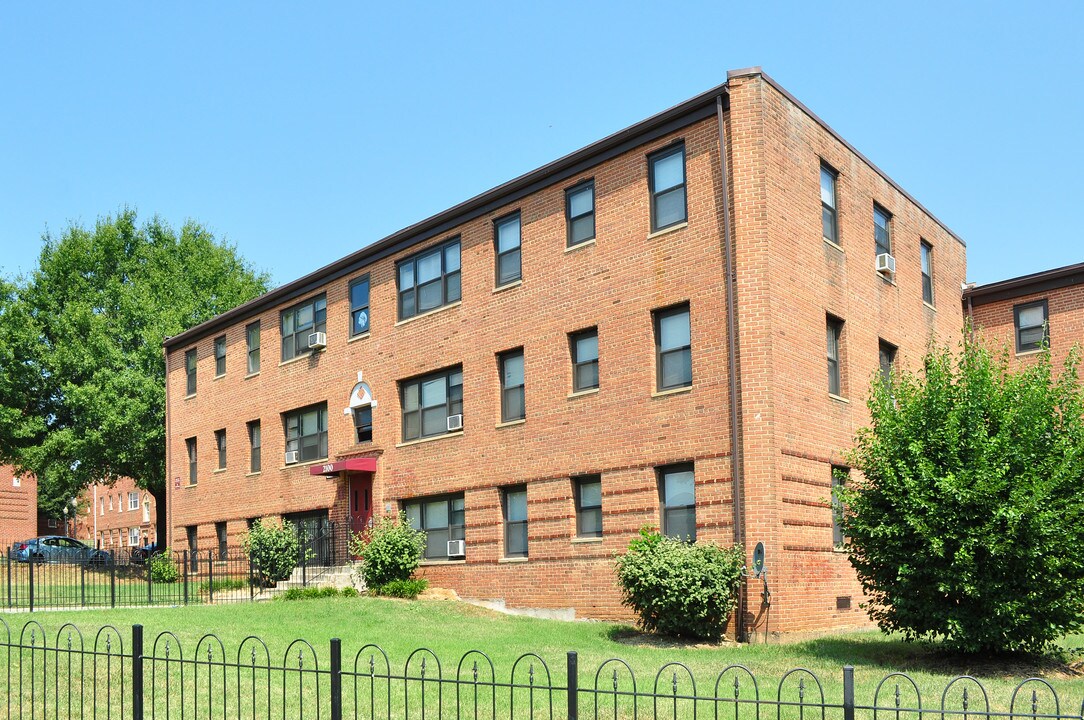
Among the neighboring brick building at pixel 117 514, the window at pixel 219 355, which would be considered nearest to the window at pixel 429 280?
the window at pixel 219 355

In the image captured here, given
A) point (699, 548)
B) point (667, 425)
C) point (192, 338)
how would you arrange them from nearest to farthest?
point (699, 548) < point (667, 425) < point (192, 338)

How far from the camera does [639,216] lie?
71.9 feet

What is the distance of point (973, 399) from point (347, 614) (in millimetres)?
11919

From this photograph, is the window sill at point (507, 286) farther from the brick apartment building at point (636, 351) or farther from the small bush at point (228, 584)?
the small bush at point (228, 584)

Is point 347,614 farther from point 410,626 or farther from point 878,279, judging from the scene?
point 878,279

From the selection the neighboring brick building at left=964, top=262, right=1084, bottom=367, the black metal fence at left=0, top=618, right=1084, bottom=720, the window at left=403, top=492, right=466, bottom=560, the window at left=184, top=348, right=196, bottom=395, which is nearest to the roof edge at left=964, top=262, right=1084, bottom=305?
the neighboring brick building at left=964, top=262, right=1084, bottom=367

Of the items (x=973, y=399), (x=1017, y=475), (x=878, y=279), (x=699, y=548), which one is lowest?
(x=699, y=548)

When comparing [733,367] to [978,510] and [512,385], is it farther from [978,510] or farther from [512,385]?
[512,385]

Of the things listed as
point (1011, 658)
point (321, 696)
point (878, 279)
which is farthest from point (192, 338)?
point (1011, 658)

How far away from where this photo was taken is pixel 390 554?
25562mm

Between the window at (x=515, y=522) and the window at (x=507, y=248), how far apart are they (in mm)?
4677

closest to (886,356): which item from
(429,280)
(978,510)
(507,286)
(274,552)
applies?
(507,286)

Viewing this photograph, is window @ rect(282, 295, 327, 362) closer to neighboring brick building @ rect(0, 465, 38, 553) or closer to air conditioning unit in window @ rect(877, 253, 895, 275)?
air conditioning unit in window @ rect(877, 253, 895, 275)

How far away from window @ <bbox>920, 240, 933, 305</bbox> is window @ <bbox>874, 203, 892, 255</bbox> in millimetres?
2320
